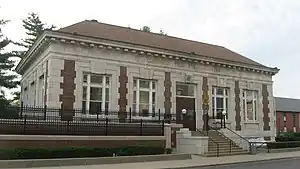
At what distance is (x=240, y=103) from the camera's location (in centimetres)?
2861

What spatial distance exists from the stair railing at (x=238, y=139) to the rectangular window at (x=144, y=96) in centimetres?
584

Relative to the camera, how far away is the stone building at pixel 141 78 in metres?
21.2

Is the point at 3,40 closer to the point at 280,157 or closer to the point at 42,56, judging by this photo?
the point at 42,56

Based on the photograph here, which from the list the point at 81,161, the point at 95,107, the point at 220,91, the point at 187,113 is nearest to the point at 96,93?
the point at 95,107

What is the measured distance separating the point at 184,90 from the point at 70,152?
39.2 feet

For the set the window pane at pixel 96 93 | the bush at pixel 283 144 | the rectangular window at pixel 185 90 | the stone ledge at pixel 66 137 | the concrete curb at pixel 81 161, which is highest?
the rectangular window at pixel 185 90

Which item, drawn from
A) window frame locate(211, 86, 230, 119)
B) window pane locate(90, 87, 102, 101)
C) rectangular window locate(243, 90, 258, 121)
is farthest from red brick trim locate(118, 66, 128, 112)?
rectangular window locate(243, 90, 258, 121)

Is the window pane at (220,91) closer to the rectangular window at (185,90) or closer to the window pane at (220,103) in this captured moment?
the window pane at (220,103)

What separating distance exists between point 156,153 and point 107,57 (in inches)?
282

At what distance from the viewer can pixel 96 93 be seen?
2228 cm

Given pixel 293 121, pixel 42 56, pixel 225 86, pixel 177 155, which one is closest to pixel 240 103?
pixel 225 86

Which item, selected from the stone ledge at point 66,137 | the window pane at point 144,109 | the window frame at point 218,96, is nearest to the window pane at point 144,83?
the window pane at point 144,109

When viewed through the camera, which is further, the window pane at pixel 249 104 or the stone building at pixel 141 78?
the window pane at pixel 249 104

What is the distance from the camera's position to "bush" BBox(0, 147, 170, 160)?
15345 mm
